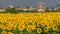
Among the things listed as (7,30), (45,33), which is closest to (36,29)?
(45,33)

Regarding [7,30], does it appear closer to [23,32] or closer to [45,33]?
[23,32]

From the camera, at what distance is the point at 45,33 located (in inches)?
295

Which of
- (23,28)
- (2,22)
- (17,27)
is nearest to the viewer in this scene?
(23,28)

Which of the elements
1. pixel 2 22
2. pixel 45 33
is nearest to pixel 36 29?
pixel 45 33

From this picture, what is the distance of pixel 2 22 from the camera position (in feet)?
27.6

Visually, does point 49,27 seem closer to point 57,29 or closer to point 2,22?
point 57,29

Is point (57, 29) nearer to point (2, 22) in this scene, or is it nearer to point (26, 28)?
point (26, 28)

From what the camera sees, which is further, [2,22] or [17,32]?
[2,22]

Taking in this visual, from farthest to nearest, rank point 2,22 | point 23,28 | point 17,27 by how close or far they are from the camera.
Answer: point 2,22
point 17,27
point 23,28

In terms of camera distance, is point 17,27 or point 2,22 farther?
point 2,22

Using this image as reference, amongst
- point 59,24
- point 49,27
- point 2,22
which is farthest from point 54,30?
point 2,22

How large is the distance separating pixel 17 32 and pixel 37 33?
476 mm

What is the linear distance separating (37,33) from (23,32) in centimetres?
34

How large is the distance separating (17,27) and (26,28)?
0.35 metres
